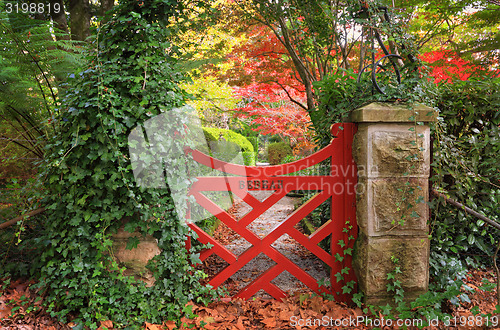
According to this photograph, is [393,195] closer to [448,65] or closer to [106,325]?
[106,325]

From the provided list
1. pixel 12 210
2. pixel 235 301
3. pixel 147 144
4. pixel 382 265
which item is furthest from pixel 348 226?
pixel 12 210

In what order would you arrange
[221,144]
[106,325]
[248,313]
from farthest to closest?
[221,144] → [248,313] → [106,325]

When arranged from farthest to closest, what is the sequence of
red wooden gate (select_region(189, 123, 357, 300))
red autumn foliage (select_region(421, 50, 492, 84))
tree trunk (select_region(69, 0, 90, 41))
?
red autumn foliage (select_region(421, 50, 492, 84)) → tree trunk (select_region(69, 0, 90, 41)) → red wooden gate (select_region(189, 123, 357, 300))

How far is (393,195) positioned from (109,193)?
1.94 m

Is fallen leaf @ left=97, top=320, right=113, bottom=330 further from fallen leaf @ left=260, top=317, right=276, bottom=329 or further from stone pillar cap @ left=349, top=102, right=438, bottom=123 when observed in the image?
stone pillar cap @ left=349, top=102, right=438, bottom=123

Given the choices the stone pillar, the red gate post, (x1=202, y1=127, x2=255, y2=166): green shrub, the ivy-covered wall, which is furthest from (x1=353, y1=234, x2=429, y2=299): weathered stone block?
(x1=202, y1=127, x2=255, y2=166): green shrub

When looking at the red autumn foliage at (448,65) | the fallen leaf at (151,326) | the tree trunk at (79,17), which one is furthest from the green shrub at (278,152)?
the fallen leaf at (151,326)

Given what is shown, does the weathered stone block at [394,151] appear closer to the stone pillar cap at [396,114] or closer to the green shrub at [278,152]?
the stone pillar cap at [396,114]

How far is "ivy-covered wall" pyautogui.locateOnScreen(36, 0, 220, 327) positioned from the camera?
1.89 meters

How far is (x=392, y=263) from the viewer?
7.02ft

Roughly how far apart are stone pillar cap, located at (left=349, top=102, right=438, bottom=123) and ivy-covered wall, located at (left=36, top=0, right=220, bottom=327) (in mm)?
1287

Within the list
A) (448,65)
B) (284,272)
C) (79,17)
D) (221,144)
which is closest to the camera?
(284,272)

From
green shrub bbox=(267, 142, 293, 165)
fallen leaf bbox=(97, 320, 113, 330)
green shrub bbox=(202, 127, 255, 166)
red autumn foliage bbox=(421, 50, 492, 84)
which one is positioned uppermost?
red autumn foliage bbox=(421, 50, 492, 84)

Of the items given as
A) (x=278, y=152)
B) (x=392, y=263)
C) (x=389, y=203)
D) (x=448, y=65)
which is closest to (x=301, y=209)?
(x=389, y=203)
